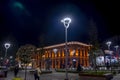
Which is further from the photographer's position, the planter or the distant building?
the distant building

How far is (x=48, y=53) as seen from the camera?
92938 mm

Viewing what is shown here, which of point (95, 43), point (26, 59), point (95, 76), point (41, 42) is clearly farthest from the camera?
point (41, 42)

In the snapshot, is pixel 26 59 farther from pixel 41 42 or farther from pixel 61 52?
pixel 61 52

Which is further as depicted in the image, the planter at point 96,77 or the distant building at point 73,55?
the distant building at point 73,55

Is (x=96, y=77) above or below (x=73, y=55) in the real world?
below

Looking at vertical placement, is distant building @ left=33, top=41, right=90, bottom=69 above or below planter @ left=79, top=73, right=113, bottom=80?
above

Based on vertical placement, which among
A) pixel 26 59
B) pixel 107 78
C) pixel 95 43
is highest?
pixel 95 43

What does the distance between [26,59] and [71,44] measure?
61119 mm

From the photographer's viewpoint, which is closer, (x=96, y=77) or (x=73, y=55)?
(x=96, y=77)

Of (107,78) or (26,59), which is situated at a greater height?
(26,59)

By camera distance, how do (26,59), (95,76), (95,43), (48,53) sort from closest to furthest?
(26,59)
(95,76)
(95,43)
(48,53)

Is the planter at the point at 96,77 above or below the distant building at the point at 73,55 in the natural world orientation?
below

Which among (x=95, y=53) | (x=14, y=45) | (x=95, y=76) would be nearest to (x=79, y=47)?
(x=14, y=45)

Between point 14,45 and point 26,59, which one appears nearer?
point 26,59
